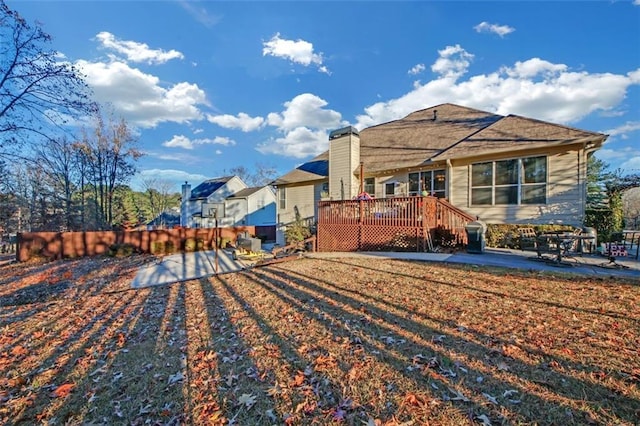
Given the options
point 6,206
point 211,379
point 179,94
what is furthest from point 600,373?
point 6,206

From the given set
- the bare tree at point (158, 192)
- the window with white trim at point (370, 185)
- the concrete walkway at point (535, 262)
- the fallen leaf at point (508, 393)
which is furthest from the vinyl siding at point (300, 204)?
the bare tree at point (158, 192)

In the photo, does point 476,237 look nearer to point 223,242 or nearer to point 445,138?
point 445,138

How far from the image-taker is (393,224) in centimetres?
1065

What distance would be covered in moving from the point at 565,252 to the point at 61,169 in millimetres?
35398

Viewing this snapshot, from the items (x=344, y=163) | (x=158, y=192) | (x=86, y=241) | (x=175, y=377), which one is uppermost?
(x=158, y=192)

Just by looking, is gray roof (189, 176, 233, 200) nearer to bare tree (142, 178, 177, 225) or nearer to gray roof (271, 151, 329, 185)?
bare tree (142, 178, 177, 225)

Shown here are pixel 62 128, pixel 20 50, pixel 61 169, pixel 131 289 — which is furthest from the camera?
pixel 61 169

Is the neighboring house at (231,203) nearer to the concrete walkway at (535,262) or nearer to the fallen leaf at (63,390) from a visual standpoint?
the concrete walkway at (535,262)

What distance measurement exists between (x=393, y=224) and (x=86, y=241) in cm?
1682

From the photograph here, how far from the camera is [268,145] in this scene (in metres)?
52.0

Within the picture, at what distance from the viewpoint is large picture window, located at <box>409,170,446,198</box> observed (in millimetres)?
12734

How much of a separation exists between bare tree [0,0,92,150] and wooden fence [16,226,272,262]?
→ 27.2 feet

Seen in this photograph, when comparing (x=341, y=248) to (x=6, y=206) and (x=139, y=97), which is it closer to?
(x=139, y=97)

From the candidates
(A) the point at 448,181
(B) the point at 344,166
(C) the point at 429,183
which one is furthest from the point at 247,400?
(B) the point at 344,166
